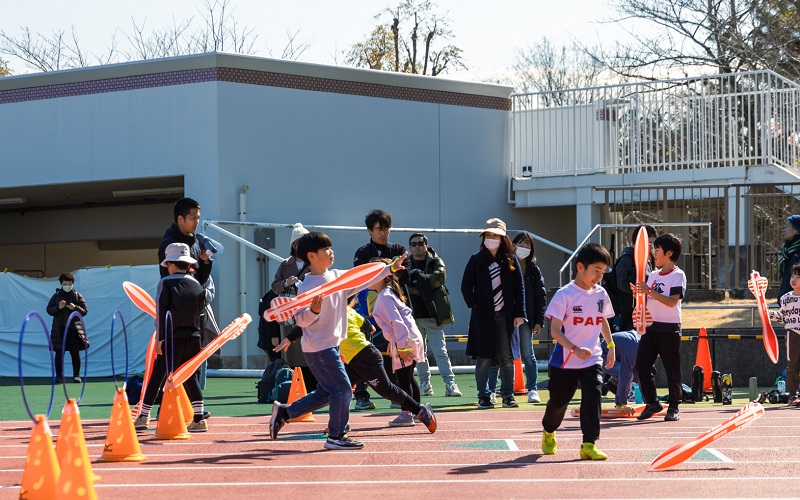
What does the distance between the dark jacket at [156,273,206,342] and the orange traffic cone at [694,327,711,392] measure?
276 inches

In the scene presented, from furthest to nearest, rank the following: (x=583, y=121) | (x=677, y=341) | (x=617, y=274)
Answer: (x=583, y=121)
(x=617, y=274)
(x=677, y=341)

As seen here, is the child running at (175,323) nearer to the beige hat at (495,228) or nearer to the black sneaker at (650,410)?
the beige hat at (495,228)

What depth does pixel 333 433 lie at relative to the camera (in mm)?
9727

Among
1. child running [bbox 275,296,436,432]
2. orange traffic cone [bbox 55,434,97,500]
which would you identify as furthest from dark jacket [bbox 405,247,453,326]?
orange traffic cone [bbox 55,434,97,500]

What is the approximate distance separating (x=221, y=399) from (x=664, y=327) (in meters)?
5.87

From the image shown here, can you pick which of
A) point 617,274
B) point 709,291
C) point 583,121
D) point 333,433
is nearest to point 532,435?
point 333,433

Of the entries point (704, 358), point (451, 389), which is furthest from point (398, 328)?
point (704, 358)

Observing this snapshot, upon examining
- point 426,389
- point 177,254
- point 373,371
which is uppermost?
point 177,254

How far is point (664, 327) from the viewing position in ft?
40.0

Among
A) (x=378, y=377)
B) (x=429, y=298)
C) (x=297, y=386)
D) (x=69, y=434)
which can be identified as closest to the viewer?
(x=69, y=434)

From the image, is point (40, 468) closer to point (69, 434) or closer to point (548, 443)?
point (69, 434)

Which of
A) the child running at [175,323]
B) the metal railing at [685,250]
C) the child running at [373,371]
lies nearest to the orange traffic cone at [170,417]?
the child running at [175,323]

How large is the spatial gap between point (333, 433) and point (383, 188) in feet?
46.1

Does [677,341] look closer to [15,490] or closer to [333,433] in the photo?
[333,433]
